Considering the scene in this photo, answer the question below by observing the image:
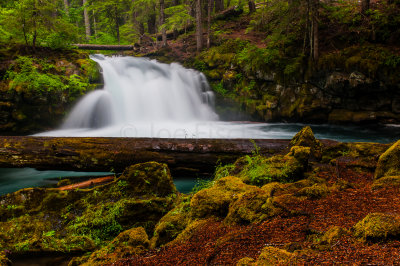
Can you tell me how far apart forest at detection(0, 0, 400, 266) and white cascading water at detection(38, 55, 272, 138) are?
0.09 metres

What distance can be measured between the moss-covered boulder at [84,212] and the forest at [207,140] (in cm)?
2

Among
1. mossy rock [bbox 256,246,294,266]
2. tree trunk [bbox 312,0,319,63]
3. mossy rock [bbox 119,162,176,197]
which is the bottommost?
mossy rock [bbox 119,162,176,197]

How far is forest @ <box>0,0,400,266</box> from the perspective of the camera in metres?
2.05

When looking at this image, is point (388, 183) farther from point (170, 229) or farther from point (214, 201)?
point (170, 229)

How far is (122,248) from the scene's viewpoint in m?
2.34

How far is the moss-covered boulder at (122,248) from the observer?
2219mm

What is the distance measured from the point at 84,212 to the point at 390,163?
4.40 meters

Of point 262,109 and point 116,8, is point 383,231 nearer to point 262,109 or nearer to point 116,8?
point 262,109

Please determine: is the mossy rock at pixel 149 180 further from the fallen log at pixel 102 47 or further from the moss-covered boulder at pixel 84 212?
the fallen log at pixel 102 47

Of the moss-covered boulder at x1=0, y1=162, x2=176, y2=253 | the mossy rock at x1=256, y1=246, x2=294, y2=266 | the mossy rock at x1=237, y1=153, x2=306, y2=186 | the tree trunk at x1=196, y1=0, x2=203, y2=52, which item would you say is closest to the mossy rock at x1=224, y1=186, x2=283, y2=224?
the mossy rock at x1=256, y1=246, x2=294, y2=266

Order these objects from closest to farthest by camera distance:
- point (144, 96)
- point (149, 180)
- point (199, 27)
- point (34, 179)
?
point (149, 180), point (34, 179), point (144, 96), point (199, 27)

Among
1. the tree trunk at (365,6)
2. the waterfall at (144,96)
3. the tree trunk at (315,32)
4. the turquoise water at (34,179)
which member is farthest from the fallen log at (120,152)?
the tree trunk at (365,6)

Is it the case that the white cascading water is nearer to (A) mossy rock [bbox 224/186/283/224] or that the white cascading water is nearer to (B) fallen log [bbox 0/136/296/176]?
(B) fallen log [bbox 0/136/296/176]

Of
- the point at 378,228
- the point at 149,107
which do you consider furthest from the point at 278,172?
the point at 149,107
